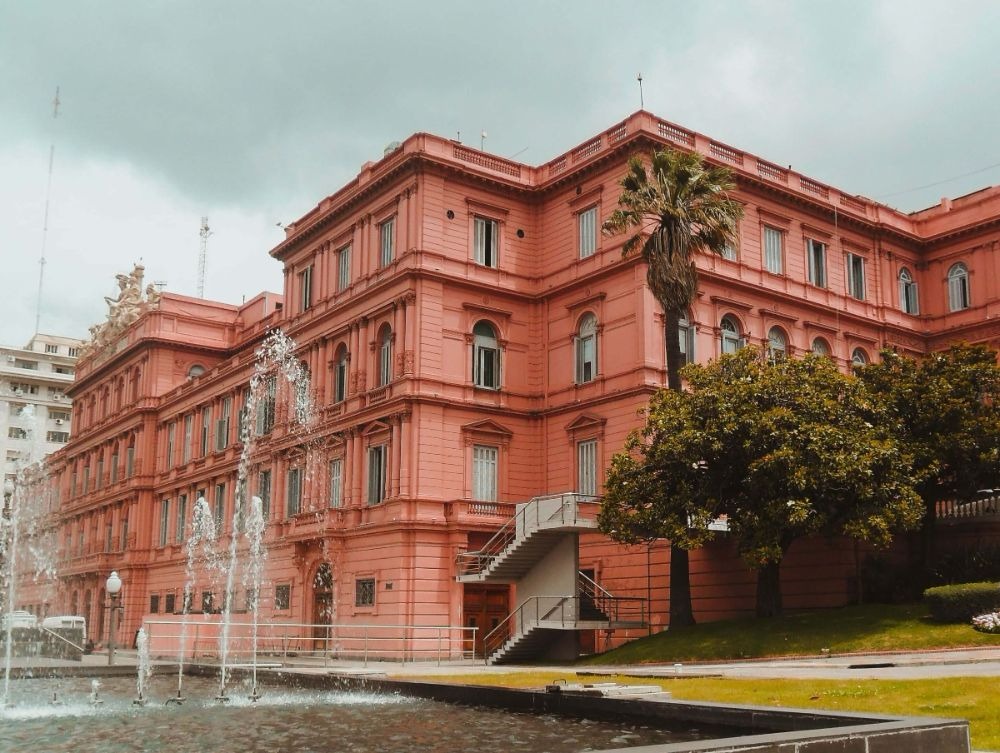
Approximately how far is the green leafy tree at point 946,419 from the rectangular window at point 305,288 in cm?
2646

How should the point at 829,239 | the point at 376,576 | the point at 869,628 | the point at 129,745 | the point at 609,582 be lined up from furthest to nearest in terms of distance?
the point at 829,239 → the point at 376,576 → the point at 609,582 → the point at 869,628 → the point at 129,745

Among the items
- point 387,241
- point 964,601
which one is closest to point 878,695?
point 964,601

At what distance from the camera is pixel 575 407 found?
43.0 meters

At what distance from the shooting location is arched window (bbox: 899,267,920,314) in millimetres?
51781

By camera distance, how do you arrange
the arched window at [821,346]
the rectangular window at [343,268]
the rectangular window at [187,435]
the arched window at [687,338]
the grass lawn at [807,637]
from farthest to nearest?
the rectangular window at [187,435]
the rectangular window at [343,268]
the arched window at [821,346]
the arched window at [687,338]
the grass lawn at [807,637]

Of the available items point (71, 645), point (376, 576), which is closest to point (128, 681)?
point (376, 576)

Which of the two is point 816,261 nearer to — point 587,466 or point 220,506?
point 587,466

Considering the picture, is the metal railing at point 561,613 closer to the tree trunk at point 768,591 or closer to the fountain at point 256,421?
the tree trunk at point 768,591

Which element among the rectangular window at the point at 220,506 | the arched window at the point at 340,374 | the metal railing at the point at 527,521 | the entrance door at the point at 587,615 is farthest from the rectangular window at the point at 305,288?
the entrance door at the point at 587,615

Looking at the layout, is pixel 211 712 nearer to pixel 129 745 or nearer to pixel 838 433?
pixel 129 745

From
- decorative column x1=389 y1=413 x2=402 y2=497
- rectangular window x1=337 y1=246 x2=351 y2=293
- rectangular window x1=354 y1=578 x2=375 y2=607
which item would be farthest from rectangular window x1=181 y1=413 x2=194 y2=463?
decorative column x1=389 y1=413 x2=402 y2=497

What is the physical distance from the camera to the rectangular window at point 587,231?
144 feet

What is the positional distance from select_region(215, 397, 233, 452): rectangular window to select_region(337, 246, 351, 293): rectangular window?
1308 cm

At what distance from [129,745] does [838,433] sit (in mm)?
20597
